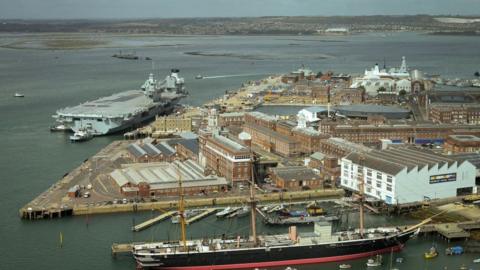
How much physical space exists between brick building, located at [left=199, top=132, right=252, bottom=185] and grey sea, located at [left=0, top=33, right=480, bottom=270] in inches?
120

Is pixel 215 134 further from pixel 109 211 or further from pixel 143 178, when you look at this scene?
pixel 109 211

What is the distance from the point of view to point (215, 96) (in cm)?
4203

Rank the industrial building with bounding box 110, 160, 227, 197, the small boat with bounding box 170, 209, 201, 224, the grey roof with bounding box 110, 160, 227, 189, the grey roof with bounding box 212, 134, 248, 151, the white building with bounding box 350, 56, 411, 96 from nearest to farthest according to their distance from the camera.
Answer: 1. the small boat with bounding box 170, 209, 201, 224
2. the industrial building with bounding box 110, 160, 227, 197
3. the grey roof with bounding box 110, 160, 227, 189
4. the grey roof with bounding box 212, 134, 248, 151
5. the white building with bounding box 350, 56, 411, 96

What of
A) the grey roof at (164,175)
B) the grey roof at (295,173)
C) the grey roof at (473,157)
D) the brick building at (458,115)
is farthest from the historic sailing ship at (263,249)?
the brick building at (458,115)

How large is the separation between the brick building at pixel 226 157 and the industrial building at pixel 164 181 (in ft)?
1.40

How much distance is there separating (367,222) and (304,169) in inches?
152

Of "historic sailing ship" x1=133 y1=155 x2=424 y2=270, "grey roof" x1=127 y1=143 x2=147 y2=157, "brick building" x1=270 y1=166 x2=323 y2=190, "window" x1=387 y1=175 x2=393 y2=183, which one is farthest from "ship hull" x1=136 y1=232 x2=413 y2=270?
"grey roof" x1=127 y1=143 x2=147 y2=157

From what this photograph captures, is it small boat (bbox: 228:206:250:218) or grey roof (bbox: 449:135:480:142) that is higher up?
grey roof (bbox: 449:135:480:142)

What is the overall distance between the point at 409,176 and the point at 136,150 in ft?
31.4

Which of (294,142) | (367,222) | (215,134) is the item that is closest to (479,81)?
(294,142)

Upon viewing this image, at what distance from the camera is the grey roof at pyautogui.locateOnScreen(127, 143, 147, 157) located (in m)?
22.7

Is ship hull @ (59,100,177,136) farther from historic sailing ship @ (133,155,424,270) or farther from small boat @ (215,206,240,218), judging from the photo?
historic sailing ship @ (133,155,424,270)

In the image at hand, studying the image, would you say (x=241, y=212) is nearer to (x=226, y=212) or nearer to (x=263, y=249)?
(x=226, y=212)

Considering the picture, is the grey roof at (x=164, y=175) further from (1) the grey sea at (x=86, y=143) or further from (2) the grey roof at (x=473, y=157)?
(2) the grey roof at (x=473, y=157)
